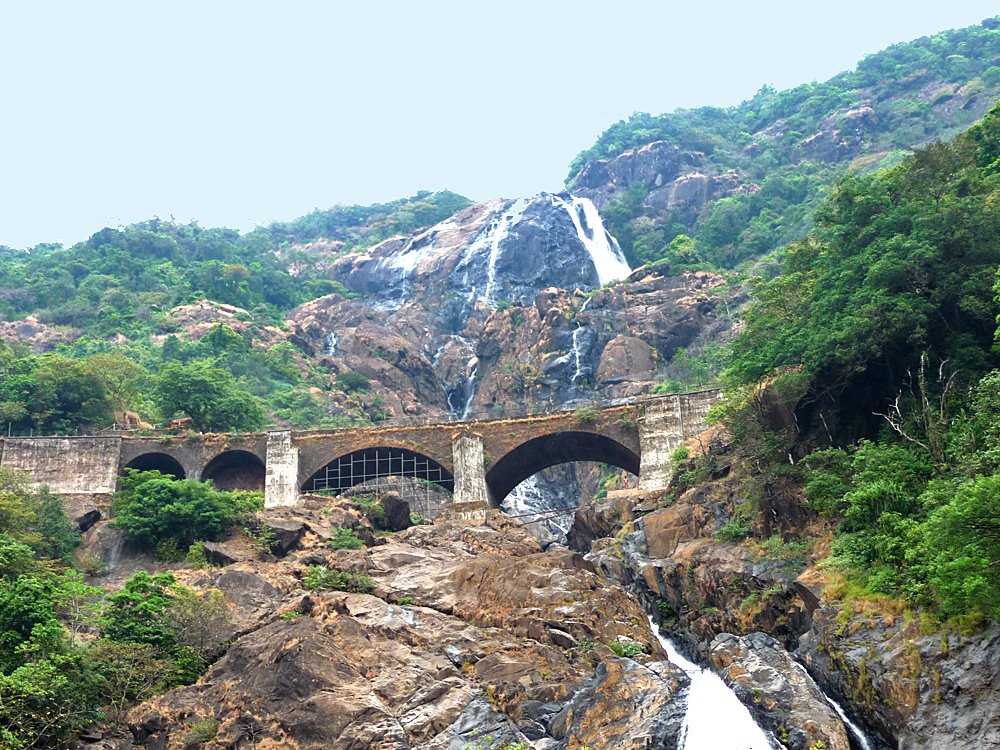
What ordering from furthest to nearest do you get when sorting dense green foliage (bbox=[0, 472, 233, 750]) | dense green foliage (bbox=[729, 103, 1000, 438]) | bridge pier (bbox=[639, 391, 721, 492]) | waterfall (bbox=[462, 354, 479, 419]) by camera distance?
1. waterfall (bbox=[462, 354, 479, 419])
2. bridge pier (bbox=[639, 391, 721, 492])
3. dense green foliage (bbox=[729, 103, 1000, 438])
4. dense green foliage (bbox=[0, 472, 233, 750])

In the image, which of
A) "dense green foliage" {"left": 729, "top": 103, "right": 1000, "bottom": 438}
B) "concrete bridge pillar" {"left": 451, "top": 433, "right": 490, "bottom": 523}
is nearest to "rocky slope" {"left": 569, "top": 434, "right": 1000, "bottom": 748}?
"dense green foliage" {"left": 729, "top": 103, "right": 1000, "bottom": 438}

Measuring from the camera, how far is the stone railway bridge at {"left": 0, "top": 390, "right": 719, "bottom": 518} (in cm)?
4762

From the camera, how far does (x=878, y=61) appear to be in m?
112

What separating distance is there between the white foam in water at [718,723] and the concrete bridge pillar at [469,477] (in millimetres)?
24040

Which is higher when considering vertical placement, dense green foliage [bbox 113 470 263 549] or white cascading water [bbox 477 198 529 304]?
white cascading water [bbox 477 198 529 304]

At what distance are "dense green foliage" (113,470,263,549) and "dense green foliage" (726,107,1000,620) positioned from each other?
70.5ft

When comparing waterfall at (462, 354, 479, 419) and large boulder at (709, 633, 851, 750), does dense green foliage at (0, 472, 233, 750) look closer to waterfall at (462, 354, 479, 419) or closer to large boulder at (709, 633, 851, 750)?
large boulder at (709, 633, 851, 750)

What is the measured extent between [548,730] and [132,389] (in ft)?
143

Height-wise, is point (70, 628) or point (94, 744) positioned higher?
point (70, 628)

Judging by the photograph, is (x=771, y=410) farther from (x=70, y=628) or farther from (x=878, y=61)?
(x=878, y=61)

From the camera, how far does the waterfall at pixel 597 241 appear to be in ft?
302

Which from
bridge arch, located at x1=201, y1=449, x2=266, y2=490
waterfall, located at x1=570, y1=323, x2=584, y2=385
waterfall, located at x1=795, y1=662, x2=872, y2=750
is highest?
waterfall, located at x1=570, y1=323, x2=584, y2=385

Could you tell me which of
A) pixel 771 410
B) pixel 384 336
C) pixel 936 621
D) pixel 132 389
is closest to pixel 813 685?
pixel 936 621

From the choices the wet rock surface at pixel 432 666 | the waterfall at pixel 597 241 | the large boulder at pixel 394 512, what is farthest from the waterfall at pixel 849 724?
the waterfall at pixel 597 241
